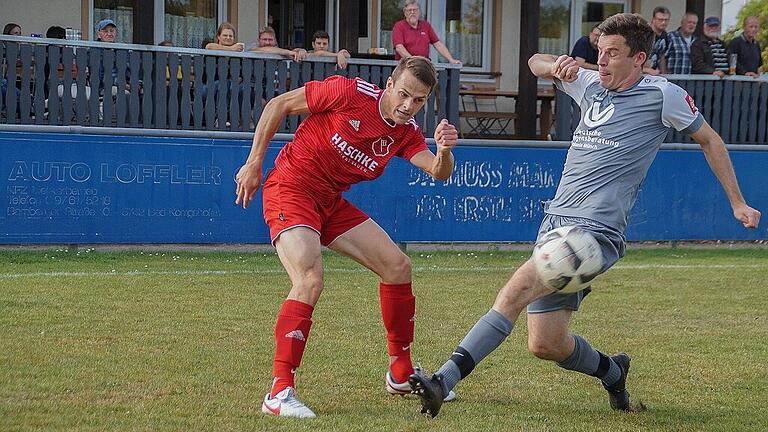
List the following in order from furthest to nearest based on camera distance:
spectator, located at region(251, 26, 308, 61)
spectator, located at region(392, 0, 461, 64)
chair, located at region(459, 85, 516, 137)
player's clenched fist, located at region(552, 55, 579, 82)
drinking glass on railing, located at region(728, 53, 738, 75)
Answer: chair, located at region(459, 85, 516, 137), drinking glass on railing, located at region(728, 53, 738, 75), spectator, located at region(392, 0, 461, 64), spectator, located at region(251, 26, 308, 61), player's clenched fist, located at region(552, 55, 579, 82)

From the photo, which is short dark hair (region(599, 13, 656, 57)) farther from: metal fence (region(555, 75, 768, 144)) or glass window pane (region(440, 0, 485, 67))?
glass window pane (region(440, 0, 485, 67))

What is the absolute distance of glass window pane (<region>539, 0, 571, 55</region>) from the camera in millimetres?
22969

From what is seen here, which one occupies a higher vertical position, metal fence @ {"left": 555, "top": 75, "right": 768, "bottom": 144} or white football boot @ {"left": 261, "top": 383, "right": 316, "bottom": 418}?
metal fence @ {"left": 555, "top": 75, "right": 768, "bottom": 144}

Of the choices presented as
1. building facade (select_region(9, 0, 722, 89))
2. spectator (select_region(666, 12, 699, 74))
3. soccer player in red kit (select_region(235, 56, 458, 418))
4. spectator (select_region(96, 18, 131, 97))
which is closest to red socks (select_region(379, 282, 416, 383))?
soccer player in red kit (select_region(235, 56, 458, 418))

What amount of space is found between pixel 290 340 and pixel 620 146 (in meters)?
1.95

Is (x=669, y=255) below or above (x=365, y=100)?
below

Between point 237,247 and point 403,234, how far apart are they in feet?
6.83

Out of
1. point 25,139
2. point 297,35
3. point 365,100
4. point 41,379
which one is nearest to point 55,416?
point 41,379

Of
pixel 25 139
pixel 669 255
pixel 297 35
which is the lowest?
pixel 669 255

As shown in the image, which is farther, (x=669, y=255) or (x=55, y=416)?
(x=669, y=255)

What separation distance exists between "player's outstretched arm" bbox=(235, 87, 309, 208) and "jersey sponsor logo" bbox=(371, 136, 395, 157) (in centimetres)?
43

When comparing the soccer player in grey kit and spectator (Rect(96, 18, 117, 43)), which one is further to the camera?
spectator (Rect(96, 18, 117, 43))

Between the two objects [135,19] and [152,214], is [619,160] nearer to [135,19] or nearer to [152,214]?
[152,214]

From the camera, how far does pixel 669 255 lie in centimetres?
1606
